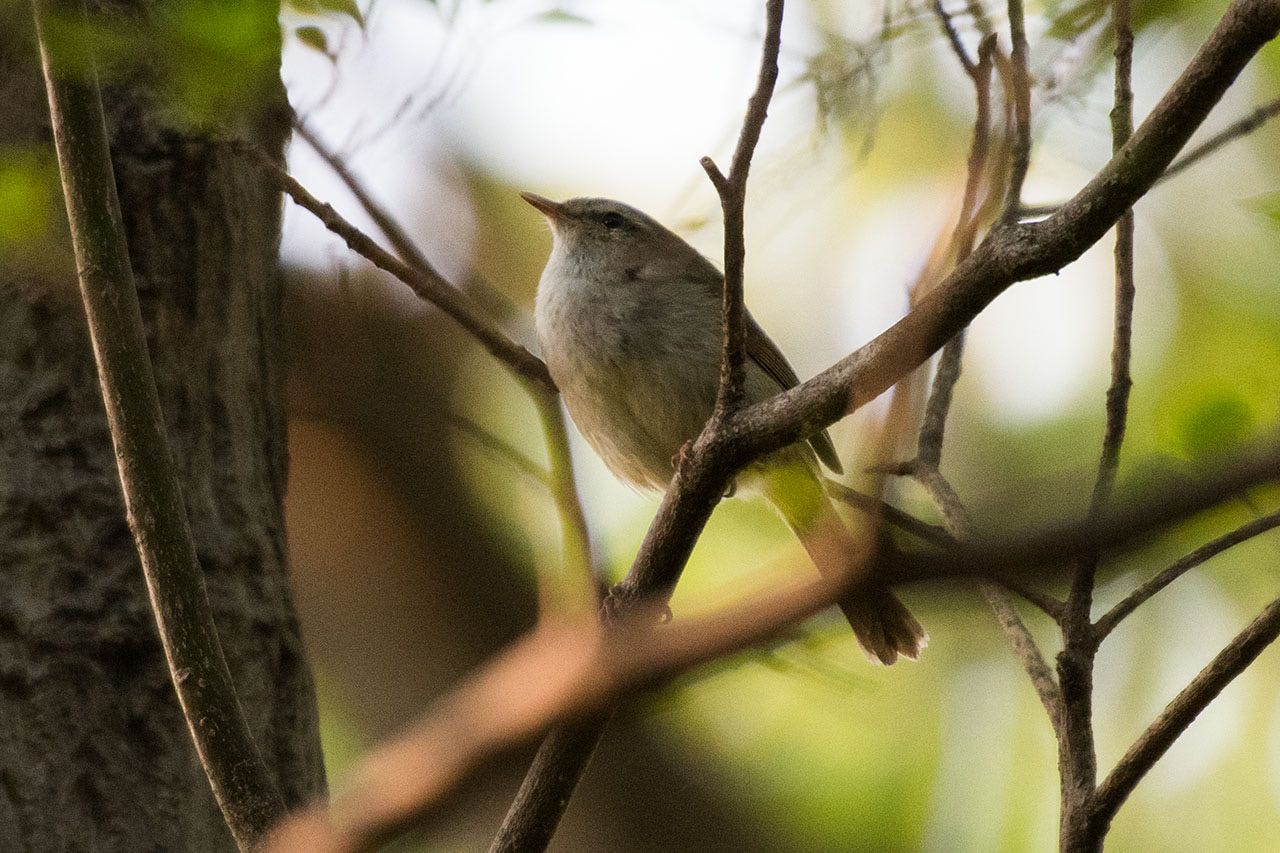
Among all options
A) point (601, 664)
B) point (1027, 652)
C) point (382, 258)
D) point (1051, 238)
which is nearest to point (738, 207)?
point (1051, 238)

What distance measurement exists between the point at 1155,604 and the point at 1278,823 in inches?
60.4

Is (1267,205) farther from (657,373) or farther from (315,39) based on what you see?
(657,373)

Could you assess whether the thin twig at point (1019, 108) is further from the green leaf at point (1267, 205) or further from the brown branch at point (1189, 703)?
the brown branch at point (1189, 703)

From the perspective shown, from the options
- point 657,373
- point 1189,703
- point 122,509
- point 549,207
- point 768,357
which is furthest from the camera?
point 549,207

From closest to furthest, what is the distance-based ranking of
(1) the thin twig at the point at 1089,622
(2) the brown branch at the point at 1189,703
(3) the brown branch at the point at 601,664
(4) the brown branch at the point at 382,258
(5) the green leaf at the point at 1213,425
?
(3) the brown branch at the point at 601,664 → (2) the brown branch at the point at 1189,703 → (1) the thin twig at the point at 1089,622 → (5) the green leaf at the point at 1213,425 → (4) the brown branch at the point at 382,258

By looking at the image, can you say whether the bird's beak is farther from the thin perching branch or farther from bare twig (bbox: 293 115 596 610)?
the thin perching branch

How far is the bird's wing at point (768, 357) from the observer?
14.8 feet

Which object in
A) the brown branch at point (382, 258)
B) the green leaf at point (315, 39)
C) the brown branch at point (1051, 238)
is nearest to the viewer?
the brown branch at point (1051, 238)

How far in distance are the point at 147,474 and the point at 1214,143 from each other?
186 cm

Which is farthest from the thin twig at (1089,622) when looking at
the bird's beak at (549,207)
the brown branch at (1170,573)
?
the bird's beak at (549,207)

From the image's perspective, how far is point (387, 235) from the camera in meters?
2.78

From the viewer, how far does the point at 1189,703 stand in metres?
2.20

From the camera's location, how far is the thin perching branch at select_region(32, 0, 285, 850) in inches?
90.1

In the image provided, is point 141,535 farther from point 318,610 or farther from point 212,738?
point 318,610
